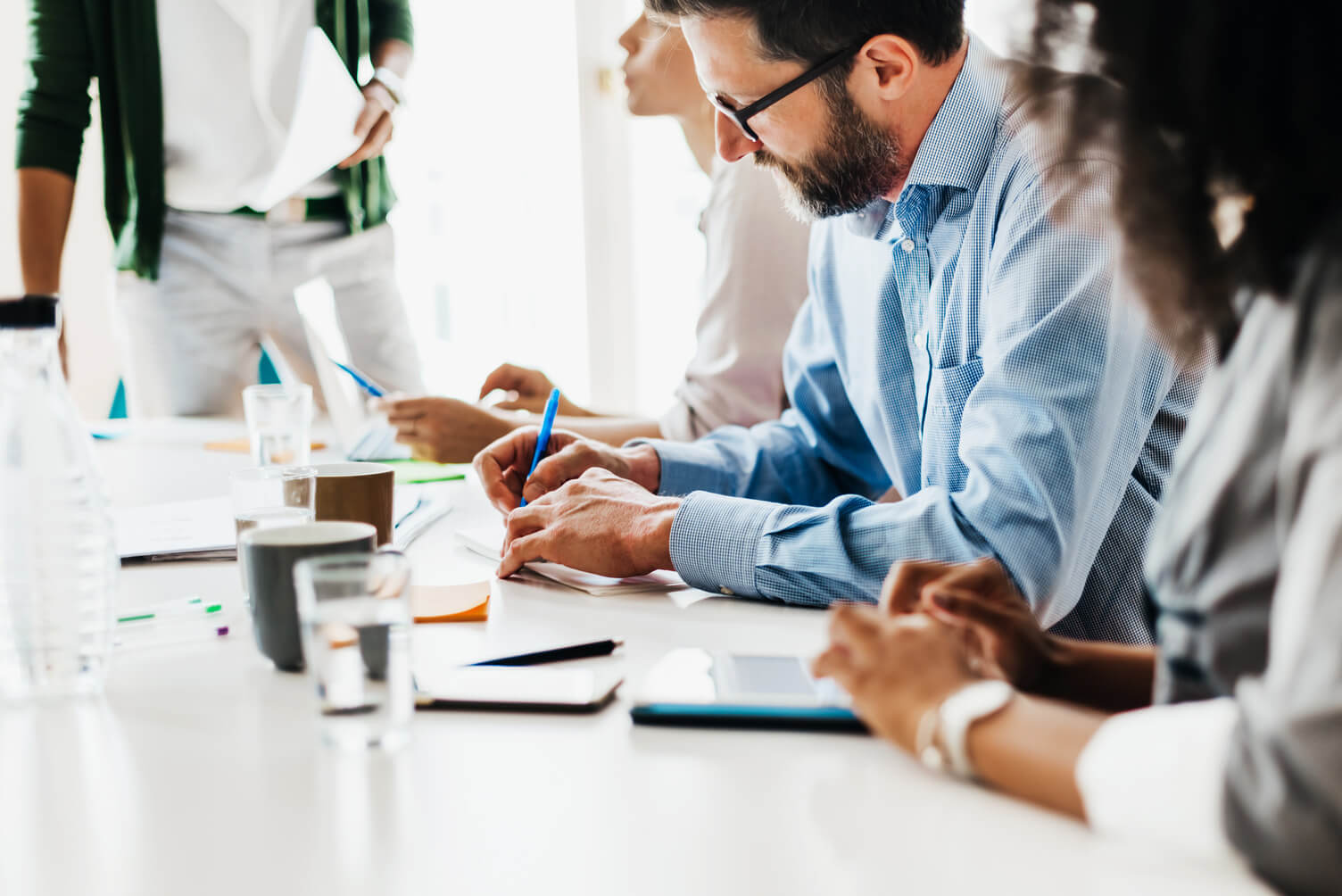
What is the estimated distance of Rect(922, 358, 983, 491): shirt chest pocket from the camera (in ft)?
4.16

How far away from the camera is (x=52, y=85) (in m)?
2.26

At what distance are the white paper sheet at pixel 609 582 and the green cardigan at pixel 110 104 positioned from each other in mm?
1452

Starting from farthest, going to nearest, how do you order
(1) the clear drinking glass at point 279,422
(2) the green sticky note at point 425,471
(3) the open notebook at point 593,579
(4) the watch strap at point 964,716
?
(2) the green sticky note at point 425,471 → (1) the clear drinking glass at point 279,422 → (3) the open notebook at point 593,579 → (4) the watch strap at point 964,716

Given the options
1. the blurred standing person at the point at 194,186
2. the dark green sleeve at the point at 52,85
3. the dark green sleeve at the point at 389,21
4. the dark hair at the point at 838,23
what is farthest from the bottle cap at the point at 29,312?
the dark green sleeve at the point at 389,21

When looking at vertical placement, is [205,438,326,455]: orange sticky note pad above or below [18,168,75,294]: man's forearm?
below

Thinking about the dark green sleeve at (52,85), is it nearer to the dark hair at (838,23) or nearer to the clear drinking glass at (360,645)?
the dark hair at (838,23)

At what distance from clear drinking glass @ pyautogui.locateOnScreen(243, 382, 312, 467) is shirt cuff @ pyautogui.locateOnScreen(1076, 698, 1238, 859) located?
118 centimetres

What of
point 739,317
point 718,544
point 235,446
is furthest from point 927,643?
point 235,446

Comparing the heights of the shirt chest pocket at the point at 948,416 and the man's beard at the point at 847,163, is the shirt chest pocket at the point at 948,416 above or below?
below

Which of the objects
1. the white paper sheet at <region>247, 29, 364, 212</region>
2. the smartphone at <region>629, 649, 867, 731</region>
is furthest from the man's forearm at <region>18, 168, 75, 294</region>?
the smartphone at <region>629, 649, 867, 731</region>

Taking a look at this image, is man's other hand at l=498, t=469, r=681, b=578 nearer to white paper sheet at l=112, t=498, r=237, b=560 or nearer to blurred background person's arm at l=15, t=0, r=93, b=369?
white paper sheet at l=112, t=498, r=237, b=560

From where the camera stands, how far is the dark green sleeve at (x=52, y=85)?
7.39ft

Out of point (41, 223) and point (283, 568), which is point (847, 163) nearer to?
point (283, 568)

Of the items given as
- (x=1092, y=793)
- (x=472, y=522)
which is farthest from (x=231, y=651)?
(x=1092, y=793)
